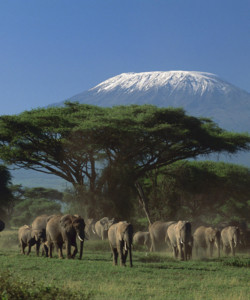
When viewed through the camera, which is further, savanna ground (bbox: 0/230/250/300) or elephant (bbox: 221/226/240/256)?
elephant (bbox: 221/226/240/256)

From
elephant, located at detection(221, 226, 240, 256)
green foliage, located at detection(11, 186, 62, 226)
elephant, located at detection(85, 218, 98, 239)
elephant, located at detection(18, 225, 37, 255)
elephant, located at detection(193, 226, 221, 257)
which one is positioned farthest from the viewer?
green foliage, located at detection(11, 186, 62, 226)

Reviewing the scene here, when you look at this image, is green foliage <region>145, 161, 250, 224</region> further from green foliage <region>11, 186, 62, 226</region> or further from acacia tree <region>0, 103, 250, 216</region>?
green foliage <region>11, 186, 62, 226</region>

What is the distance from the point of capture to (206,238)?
2680cm

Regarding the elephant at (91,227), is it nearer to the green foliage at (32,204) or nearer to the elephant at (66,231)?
the elephant at (66,231)

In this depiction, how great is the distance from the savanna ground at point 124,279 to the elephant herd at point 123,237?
0.86 m

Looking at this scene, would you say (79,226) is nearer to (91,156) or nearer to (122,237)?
(122,237)

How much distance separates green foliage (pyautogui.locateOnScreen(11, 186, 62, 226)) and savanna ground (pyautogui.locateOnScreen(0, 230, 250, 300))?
45.6 metres

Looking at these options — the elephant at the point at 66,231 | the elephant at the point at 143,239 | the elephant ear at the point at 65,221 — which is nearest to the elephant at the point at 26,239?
the elephant at the point at 66,231

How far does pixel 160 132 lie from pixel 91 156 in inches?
196

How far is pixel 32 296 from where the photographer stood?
33.9 ft

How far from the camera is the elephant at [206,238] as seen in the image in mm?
26078

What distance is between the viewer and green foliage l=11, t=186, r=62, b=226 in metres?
69.7

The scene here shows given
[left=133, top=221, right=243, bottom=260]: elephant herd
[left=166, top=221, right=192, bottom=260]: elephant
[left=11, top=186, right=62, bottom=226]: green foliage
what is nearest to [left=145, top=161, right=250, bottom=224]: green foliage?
[left=133, top=221, right=243, bottom=260]: elephant herd

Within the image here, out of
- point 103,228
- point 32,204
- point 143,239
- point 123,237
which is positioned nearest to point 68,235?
point 123,237
